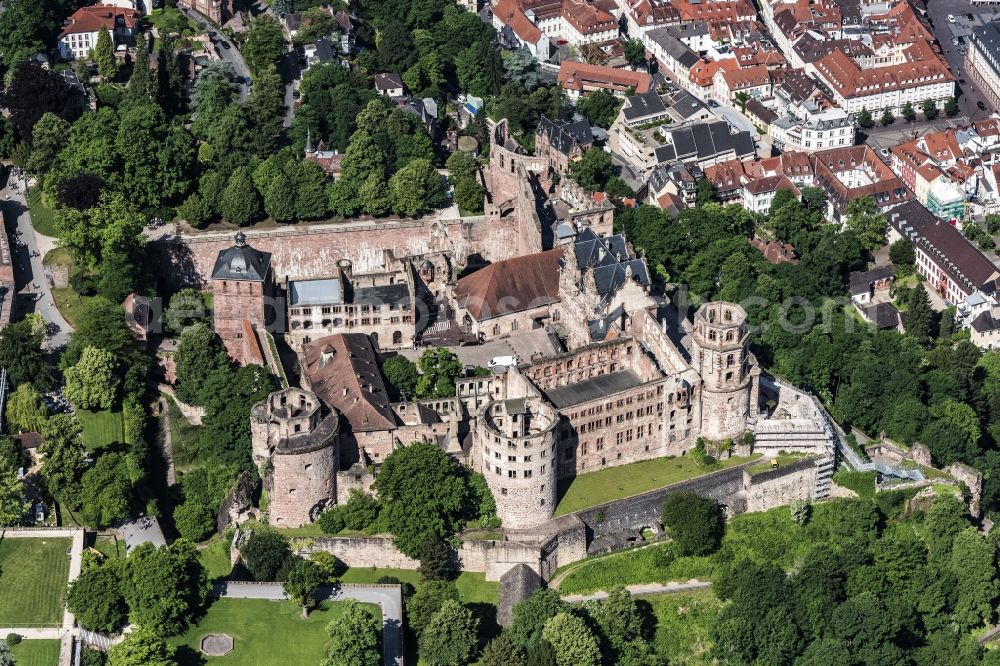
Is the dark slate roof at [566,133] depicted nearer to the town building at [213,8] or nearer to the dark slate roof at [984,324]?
the town building at [213,8]

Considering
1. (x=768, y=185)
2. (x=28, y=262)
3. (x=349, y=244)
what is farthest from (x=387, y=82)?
(x=28, y=262)

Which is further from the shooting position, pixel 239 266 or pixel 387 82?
pixel 387 82

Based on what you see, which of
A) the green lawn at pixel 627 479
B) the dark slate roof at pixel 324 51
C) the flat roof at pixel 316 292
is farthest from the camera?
the dark slate roof at pixel 324 51

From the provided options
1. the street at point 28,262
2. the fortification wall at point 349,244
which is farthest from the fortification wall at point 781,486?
the street at point 28,262

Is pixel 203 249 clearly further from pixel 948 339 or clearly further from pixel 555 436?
pixel 948 339

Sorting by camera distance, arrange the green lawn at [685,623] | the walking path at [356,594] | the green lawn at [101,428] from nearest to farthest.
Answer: the walking path at [356,594] → the green lawn at [685,623] → the green lawn at [101,428]

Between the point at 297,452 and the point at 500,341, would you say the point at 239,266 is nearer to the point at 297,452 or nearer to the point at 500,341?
the point at 500,341
